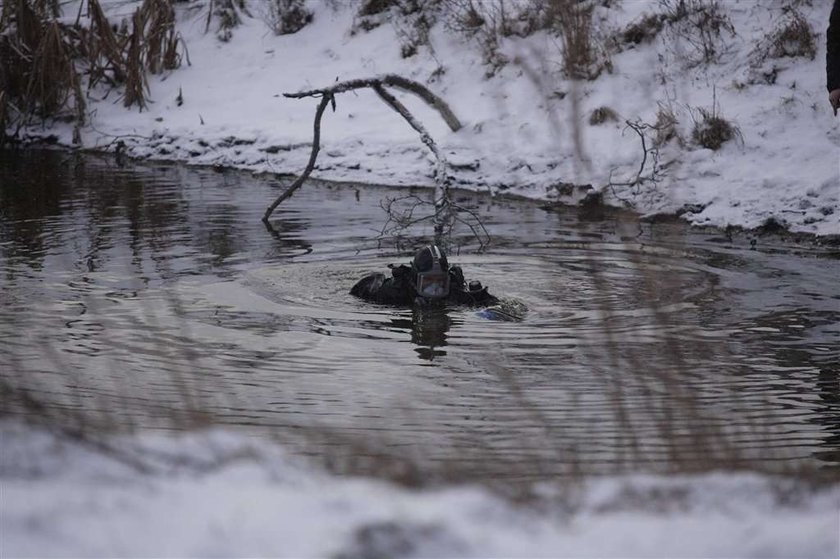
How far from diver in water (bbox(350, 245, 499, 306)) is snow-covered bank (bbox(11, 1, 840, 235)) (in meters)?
1.15

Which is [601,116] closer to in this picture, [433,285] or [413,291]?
[413,291]

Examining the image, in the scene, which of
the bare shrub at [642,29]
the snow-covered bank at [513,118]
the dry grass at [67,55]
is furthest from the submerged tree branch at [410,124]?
the dry grass at [67,55]

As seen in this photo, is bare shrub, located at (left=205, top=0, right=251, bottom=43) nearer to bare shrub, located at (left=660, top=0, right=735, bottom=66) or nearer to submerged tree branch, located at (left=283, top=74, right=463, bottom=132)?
submerged tree branch, located at (left=283, top=74, right=463, bottom=132)

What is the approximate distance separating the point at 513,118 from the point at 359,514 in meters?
11.7

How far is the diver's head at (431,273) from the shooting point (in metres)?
6.96

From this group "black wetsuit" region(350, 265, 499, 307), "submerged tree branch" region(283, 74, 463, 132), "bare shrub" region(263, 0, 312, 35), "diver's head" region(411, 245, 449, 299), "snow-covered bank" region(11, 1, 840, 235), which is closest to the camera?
"diver's head" region(411, 245, 449, 299)

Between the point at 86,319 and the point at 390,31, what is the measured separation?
1236 centimetres

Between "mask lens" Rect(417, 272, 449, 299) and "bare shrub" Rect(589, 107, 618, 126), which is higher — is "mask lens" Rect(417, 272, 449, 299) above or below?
below

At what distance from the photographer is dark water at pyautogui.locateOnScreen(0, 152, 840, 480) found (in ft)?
13.6

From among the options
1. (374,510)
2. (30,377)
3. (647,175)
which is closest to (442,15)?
(647,175)

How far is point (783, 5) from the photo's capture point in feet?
45.6

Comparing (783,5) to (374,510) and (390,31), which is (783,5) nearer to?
(390,31)

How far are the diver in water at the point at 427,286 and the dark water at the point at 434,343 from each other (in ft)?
0.41

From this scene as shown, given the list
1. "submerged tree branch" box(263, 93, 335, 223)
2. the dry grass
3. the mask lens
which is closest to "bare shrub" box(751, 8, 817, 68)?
"submerged tree branch" box(263, 93, 335, 223)
